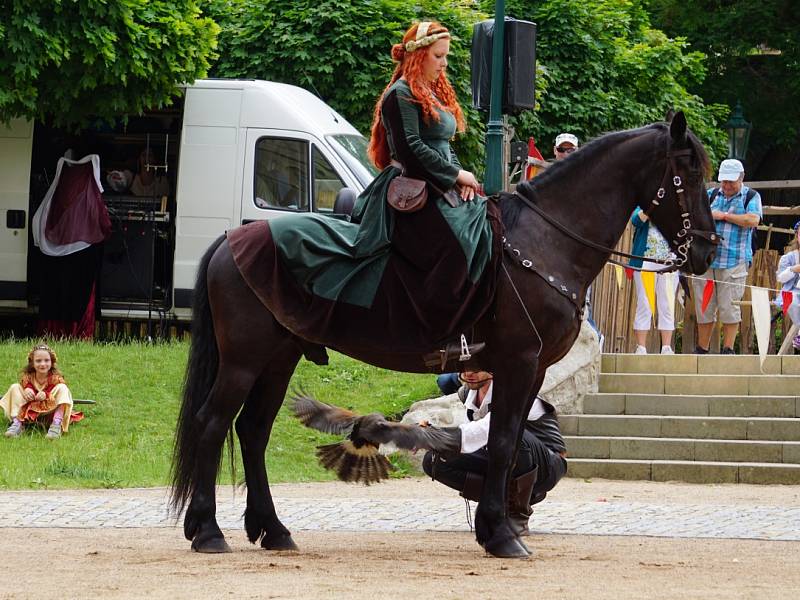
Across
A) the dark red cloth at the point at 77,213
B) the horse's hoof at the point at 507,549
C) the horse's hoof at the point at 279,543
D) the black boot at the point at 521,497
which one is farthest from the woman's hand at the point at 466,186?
the dark red cloth at the point at 77,213

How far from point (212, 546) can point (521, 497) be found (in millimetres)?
2020

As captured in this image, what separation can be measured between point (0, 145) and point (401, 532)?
10.3 metres

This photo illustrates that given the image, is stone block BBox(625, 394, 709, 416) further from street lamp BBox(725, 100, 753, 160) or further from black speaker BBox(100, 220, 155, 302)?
street lamp BBox(725, 100, 753, 160)

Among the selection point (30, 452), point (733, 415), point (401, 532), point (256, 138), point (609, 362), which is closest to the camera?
point (401, 532)

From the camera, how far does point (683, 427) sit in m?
14.0

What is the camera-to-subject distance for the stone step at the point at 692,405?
14289 mm

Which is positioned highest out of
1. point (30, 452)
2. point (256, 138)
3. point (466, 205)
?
point (256, 138)

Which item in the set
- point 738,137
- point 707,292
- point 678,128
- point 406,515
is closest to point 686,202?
point 678,128

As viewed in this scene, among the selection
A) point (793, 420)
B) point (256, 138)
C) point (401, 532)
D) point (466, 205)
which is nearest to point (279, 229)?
point (466, 205)

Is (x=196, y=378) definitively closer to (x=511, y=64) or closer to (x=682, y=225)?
(x=682, y=225)

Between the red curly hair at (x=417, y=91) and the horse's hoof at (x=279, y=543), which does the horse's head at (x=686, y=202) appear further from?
the horse's hoof at (x=279, y=543)

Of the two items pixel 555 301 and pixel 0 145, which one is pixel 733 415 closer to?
pixel 555 301

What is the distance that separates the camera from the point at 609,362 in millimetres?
15477

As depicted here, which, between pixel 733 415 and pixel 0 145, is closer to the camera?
pixel 733 415
